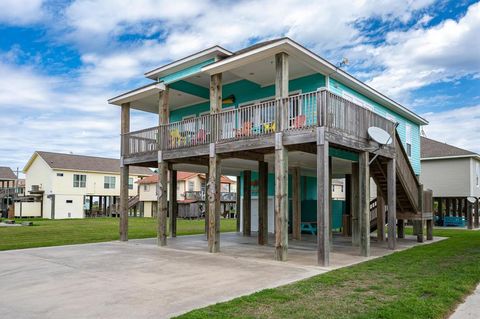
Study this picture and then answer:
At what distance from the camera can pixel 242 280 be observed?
8703 millimetres

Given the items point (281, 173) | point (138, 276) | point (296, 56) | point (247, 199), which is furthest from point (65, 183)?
point (138, 276)

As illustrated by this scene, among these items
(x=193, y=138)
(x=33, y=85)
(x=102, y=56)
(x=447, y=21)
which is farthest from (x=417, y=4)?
(x=33, y=85)

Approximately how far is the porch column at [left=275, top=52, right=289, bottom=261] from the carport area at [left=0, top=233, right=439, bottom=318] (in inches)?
22.6

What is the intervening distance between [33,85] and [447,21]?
21.0 meters

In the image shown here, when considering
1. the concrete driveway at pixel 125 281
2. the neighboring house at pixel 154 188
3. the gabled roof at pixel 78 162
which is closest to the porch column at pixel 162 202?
the concrete driveway at pixel 125 281

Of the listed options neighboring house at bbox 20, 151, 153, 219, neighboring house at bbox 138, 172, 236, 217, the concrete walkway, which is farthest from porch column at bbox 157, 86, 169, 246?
neighboring house at bbox 20, 151, 153, 219

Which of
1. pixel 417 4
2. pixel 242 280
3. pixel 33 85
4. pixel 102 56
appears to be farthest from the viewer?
pixel 33 85

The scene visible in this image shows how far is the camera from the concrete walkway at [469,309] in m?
6.14

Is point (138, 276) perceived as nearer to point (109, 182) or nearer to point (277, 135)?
point (277, 135)

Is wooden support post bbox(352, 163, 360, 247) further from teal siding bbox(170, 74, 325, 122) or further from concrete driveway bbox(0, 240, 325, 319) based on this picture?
concrete driveway bbox(0, 240, 325, 319)

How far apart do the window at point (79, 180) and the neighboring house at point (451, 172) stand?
36680mm

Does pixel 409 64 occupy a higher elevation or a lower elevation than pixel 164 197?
higher

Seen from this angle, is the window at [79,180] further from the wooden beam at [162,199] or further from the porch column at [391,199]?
the porch column at [391,199]

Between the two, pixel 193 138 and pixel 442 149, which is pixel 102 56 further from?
pixel 442 149
